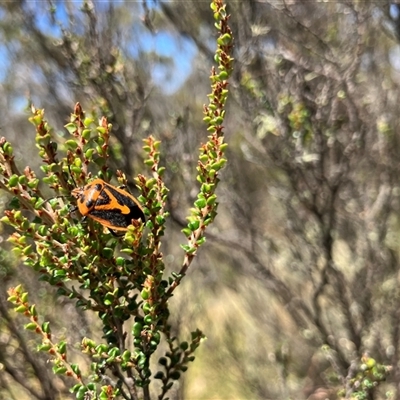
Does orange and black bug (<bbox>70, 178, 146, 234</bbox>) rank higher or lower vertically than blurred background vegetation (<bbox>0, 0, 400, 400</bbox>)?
lower

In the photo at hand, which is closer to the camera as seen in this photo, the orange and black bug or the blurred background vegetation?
the orange and black bug

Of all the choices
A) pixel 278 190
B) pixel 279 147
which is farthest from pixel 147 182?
pixel 278 190

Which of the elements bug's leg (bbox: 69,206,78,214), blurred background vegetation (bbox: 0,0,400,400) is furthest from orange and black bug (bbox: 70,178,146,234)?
blurred background vegetation (bbox: 0,0,400,400)

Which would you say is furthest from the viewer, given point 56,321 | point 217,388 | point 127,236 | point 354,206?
point 217,388

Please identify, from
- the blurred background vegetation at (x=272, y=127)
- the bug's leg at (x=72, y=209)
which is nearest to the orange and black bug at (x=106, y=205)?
the bug's leg at (x=72, y=209)

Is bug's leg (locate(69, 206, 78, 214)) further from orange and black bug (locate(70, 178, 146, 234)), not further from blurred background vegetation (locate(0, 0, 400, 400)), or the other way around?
blurred background vegetation (locate(0, 0, 400, 400))


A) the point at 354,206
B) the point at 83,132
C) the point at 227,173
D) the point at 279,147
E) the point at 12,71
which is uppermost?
the point at 12,71

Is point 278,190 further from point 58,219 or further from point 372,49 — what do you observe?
point 58,219
